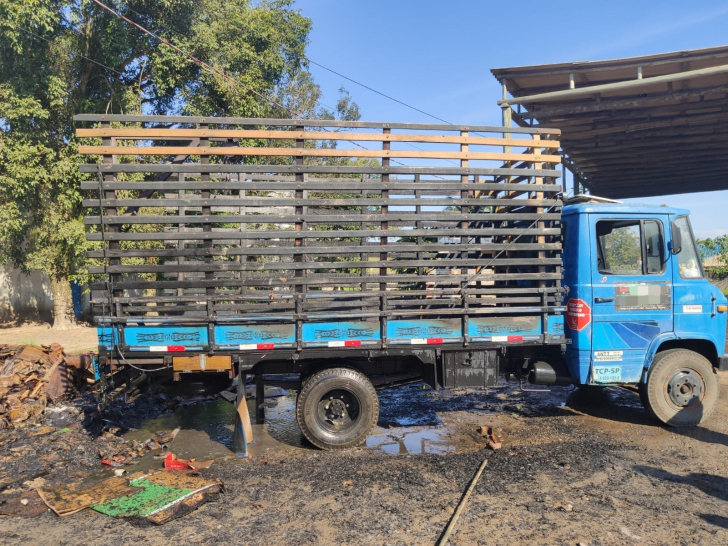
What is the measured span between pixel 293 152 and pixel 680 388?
17.4 ft

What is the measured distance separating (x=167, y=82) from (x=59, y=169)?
11.5ft

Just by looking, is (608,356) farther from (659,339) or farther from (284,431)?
(284,431)

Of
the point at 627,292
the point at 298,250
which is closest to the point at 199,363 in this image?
the point at 298,250

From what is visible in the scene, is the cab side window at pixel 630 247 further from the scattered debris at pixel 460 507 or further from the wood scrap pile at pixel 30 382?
the wood scrap pile at pixel 30 382

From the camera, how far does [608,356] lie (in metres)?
5.71

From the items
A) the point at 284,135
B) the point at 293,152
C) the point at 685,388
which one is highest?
the point at 284,135

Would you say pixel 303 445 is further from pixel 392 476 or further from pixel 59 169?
pixel 59 169

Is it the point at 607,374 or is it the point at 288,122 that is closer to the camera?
the point at 288,122

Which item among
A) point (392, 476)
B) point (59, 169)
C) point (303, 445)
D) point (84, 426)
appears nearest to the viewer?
point (392, 476)

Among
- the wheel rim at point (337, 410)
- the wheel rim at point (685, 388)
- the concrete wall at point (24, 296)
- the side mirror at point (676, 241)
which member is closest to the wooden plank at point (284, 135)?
the side mirror at point (676, 241)

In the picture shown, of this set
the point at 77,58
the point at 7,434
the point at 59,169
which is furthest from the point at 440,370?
the point at 77,58

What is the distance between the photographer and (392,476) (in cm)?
471

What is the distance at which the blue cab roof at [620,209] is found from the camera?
18.8 ft

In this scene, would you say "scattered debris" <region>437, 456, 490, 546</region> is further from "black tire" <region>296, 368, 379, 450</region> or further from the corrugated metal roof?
the corrugated metal roof
